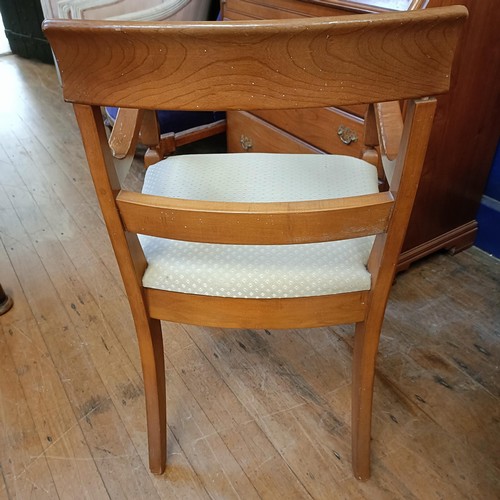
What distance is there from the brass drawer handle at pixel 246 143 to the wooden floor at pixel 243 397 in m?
0.65

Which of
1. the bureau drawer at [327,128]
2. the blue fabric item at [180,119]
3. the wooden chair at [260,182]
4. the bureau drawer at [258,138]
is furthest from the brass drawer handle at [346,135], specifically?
the blue fabric item at [180,119]

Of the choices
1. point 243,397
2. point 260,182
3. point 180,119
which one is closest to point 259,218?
point 260,182

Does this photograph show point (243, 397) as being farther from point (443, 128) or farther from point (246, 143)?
point (246, 143)

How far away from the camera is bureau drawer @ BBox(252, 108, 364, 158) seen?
135cm

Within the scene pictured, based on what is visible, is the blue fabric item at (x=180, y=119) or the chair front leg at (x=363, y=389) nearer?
the chair front leg at (x=363, y=389)

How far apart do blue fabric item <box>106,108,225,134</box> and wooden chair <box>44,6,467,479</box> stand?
3.73 ft

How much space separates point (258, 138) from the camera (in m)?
1.79

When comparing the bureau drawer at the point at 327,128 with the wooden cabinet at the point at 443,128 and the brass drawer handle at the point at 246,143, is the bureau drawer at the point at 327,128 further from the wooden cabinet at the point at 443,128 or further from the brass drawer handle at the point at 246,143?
the brass drawer handle at the point at 246,143

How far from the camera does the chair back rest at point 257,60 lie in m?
0.50

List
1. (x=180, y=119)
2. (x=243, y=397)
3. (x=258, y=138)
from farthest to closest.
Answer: (x=180, y=119), (x=258, y=138), (x=243, y=397)

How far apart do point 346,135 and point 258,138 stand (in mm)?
493

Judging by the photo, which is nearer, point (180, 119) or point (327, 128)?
point (327, 128)

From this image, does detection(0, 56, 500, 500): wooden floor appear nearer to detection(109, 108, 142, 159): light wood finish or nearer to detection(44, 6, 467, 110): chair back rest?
detection(109, 108, 142, 159): light wood finish

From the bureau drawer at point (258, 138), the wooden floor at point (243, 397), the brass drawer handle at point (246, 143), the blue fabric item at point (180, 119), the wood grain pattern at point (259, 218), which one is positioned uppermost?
the wood grain pattern at point (259, 218)
